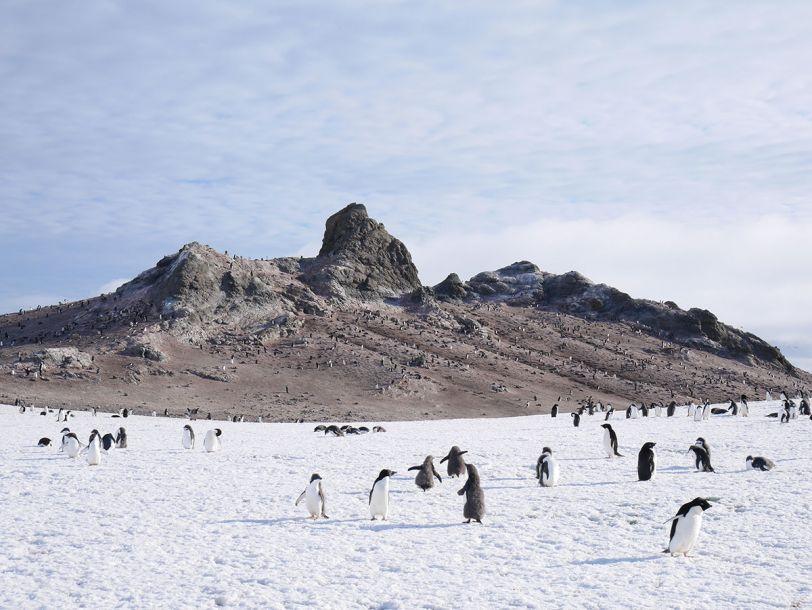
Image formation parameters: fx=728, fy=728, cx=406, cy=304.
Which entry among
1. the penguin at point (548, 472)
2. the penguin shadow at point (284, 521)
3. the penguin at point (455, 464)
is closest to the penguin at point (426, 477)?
the penguin at point (455, 464)

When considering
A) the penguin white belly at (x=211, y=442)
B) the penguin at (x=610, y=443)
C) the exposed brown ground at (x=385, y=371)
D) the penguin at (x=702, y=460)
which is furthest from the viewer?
the exposed brown ground at (x=385, y=371)

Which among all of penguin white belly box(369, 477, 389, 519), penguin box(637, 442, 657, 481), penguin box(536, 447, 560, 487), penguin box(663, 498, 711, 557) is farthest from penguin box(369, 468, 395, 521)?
penguin box(637, 442, 657, 481)

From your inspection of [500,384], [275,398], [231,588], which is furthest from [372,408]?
[231,588]

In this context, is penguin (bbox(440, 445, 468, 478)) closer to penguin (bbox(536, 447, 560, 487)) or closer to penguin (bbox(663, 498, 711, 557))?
penguin (bbox(536, 447, 560, 487))

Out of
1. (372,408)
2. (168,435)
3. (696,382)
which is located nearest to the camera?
(168,435)

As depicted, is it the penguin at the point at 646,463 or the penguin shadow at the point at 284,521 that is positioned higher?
the penguin at the point at 646,463

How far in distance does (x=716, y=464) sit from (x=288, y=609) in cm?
1591

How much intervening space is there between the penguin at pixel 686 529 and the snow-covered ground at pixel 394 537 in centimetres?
22

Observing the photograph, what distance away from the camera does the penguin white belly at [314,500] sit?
14.9 meters

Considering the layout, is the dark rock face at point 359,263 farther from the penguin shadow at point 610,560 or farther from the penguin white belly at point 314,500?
the penguin shadow at point 610,560

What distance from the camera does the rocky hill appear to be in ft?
227

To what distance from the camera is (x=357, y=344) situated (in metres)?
88.2

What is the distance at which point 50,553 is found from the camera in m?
12.0

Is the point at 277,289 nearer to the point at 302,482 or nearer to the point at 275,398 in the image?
the point at 275,398
